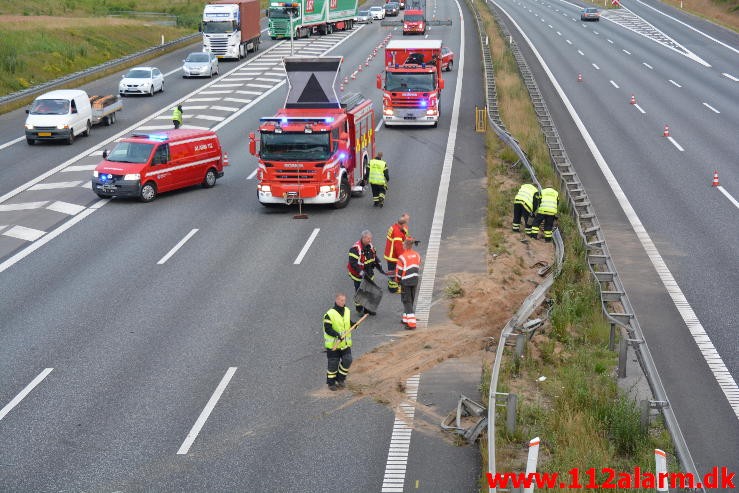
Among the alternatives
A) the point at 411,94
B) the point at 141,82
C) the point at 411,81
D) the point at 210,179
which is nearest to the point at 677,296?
the point at 210,179

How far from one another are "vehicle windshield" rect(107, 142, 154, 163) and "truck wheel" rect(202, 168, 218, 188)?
248 centimetres

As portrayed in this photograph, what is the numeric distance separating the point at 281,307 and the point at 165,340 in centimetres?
286

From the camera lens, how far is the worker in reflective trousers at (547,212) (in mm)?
24594

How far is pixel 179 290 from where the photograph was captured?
21750 mm

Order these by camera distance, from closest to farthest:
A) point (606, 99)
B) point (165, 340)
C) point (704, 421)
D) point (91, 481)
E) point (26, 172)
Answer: point (91, 481) < point (704, 421) < point (165, 340) < point (26, 172) < point (606, 99)

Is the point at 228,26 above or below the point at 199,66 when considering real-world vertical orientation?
above

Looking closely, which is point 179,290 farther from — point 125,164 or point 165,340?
point 125,164

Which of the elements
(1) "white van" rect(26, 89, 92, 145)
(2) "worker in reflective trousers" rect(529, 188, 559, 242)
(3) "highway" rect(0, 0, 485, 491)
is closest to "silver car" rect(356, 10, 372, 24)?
(1) "white van" rect(26, 89, 92, 145)

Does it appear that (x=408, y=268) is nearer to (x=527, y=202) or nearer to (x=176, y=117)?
(x=527, y=202)

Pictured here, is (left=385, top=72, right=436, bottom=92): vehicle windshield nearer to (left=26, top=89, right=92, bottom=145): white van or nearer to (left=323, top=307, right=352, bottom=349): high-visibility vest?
(left=26, top=89, right=92, bottom=145): white van

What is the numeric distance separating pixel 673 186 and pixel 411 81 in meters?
14.1

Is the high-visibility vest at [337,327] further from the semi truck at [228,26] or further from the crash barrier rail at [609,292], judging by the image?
the semi truck at [228,26]

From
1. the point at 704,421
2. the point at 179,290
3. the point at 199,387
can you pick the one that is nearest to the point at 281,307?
the point at 179,290

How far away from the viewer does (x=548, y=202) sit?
24.7 meters
